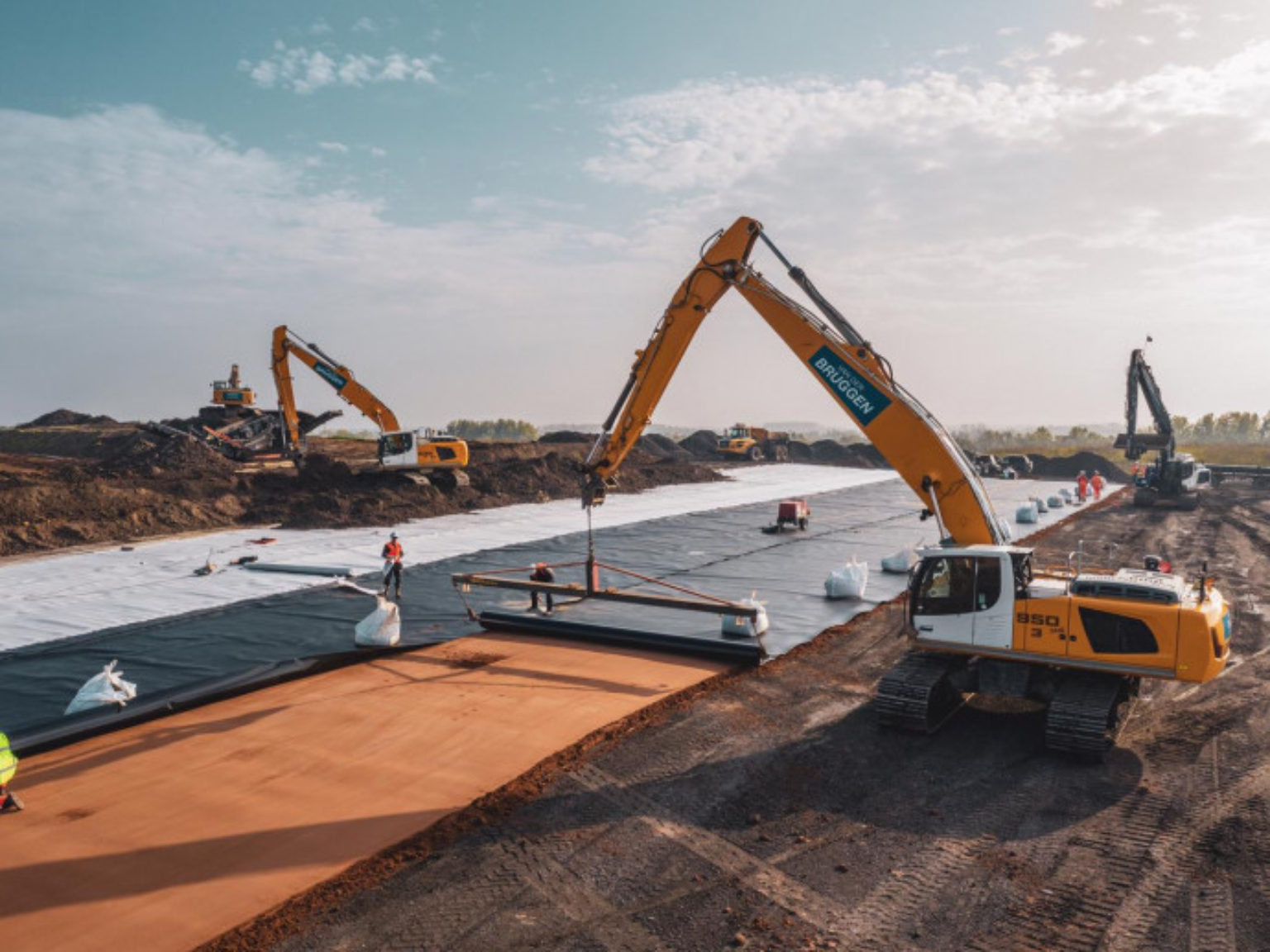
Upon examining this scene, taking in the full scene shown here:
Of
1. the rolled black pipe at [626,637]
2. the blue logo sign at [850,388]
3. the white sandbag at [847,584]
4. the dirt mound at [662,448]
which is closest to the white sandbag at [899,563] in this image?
the white sandbag at [847,584]

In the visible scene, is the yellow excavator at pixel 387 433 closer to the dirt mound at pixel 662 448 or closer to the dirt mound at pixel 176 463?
the dirt mound at pixel 176 463

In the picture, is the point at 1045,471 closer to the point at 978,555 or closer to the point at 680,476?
the point at 680,476

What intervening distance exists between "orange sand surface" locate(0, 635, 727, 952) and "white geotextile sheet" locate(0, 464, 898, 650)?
6.76 m

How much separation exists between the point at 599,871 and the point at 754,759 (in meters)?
3.03

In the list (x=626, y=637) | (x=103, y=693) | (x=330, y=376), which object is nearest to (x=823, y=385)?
(x=626, y=637)

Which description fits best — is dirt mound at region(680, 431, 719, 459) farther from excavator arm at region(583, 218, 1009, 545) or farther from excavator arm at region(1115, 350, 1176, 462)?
excavator arm at region(583, 218, 1009, 545)

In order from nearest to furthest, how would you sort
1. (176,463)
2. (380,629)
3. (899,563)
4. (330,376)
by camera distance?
(380,629) → (899,563) → (330,376) → (176,463)

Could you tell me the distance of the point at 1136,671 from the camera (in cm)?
1006

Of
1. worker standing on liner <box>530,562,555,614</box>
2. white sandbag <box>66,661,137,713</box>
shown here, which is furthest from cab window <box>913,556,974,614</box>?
white sandbag <box>66,661,137,713</box>

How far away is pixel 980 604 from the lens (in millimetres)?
10945

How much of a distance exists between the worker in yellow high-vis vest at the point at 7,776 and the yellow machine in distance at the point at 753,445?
5967cm

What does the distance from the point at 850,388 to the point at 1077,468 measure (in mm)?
56954

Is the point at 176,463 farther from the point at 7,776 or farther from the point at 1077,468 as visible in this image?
the point at 1077,468

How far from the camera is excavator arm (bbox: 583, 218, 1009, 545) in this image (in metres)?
12.0
